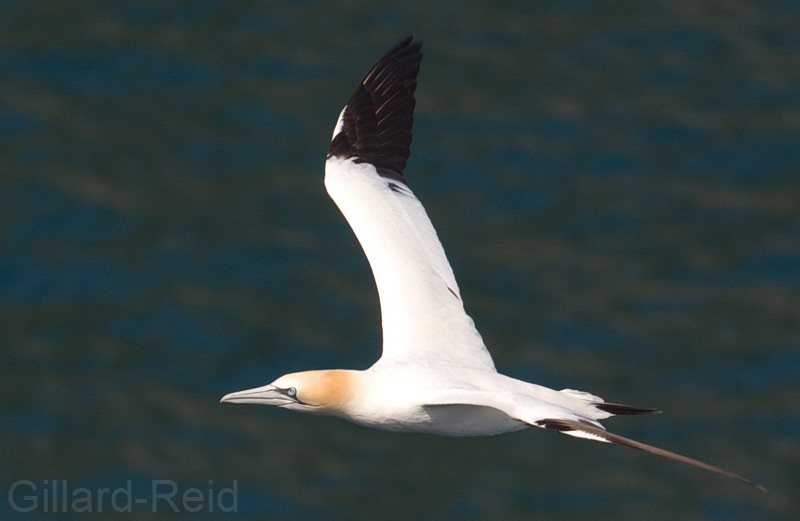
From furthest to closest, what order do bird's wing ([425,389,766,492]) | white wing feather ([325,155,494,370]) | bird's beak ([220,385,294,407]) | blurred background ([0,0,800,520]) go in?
blurred background ([0,0,800,520]) → white wing feather ([325,155,494,370]) → bird's beak ([220,385,294,407]) → bird's wing ([425,389,766,492])

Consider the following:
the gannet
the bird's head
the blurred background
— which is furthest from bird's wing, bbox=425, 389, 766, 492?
the blurred background

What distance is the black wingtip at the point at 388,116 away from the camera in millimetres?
12875

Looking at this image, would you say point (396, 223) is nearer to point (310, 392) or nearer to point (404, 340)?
point (404, 340)

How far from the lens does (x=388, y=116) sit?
42.5 ft

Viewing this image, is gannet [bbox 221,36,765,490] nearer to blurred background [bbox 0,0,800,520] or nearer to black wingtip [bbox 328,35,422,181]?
black wingtip [bbox 328,35,422,181]

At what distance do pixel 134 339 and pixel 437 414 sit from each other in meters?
3.90

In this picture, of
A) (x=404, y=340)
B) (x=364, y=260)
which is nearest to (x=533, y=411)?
(x=404, y=340)

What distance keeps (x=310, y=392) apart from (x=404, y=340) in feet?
3.37

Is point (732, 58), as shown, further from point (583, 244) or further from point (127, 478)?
point (127, 478)

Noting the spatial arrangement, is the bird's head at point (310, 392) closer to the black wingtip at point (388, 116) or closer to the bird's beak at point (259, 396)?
the bird's beak at point (259, 396)

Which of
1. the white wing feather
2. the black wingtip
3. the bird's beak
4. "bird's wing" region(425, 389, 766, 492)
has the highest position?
the black wingtip

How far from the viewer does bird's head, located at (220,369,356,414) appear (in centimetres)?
1071

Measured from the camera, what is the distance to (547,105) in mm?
15891

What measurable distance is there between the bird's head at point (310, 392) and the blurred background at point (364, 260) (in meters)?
1.54
